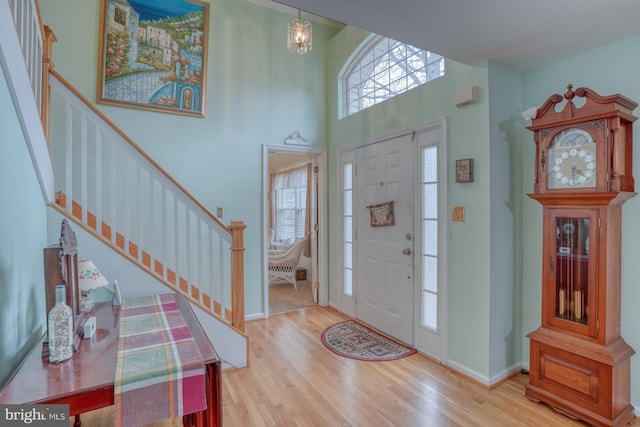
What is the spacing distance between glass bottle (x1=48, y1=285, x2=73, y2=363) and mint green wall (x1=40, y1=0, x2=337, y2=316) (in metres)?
2.40

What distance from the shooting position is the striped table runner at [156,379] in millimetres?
1171

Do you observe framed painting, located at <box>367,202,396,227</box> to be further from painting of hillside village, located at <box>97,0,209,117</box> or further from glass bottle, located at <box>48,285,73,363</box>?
glass bottle, located at <box>48,285,73,363</box>

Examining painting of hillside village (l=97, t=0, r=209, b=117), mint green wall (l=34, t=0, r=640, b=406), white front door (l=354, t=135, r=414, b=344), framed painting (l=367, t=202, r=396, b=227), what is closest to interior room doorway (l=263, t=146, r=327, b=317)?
mint green wall (l=34, t=0, r=640, b=406)

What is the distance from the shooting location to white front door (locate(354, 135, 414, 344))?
3156mm

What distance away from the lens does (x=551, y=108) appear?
7.04 ft

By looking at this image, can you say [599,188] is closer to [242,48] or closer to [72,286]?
[72,286]

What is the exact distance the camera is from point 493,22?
1.88 m

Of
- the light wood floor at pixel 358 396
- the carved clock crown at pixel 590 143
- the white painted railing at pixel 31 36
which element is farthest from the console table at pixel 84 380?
the carved clock crown at pixel 590 143

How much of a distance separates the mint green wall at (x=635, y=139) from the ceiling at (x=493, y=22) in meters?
0.08

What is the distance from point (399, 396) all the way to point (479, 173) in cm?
176

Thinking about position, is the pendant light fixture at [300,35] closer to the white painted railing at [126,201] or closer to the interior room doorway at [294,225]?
the interior room doorway at [294,225]

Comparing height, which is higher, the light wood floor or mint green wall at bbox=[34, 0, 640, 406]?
mint green wall at bbox=[34, 0, 640, 406]

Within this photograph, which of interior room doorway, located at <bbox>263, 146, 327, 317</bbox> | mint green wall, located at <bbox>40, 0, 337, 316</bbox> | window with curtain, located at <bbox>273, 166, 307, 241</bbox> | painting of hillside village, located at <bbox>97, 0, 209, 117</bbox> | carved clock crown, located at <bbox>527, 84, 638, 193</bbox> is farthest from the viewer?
window with curtain, located at <bbox>273, 166, 307, 241</bbox>

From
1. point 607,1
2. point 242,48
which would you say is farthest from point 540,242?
point 242,48
